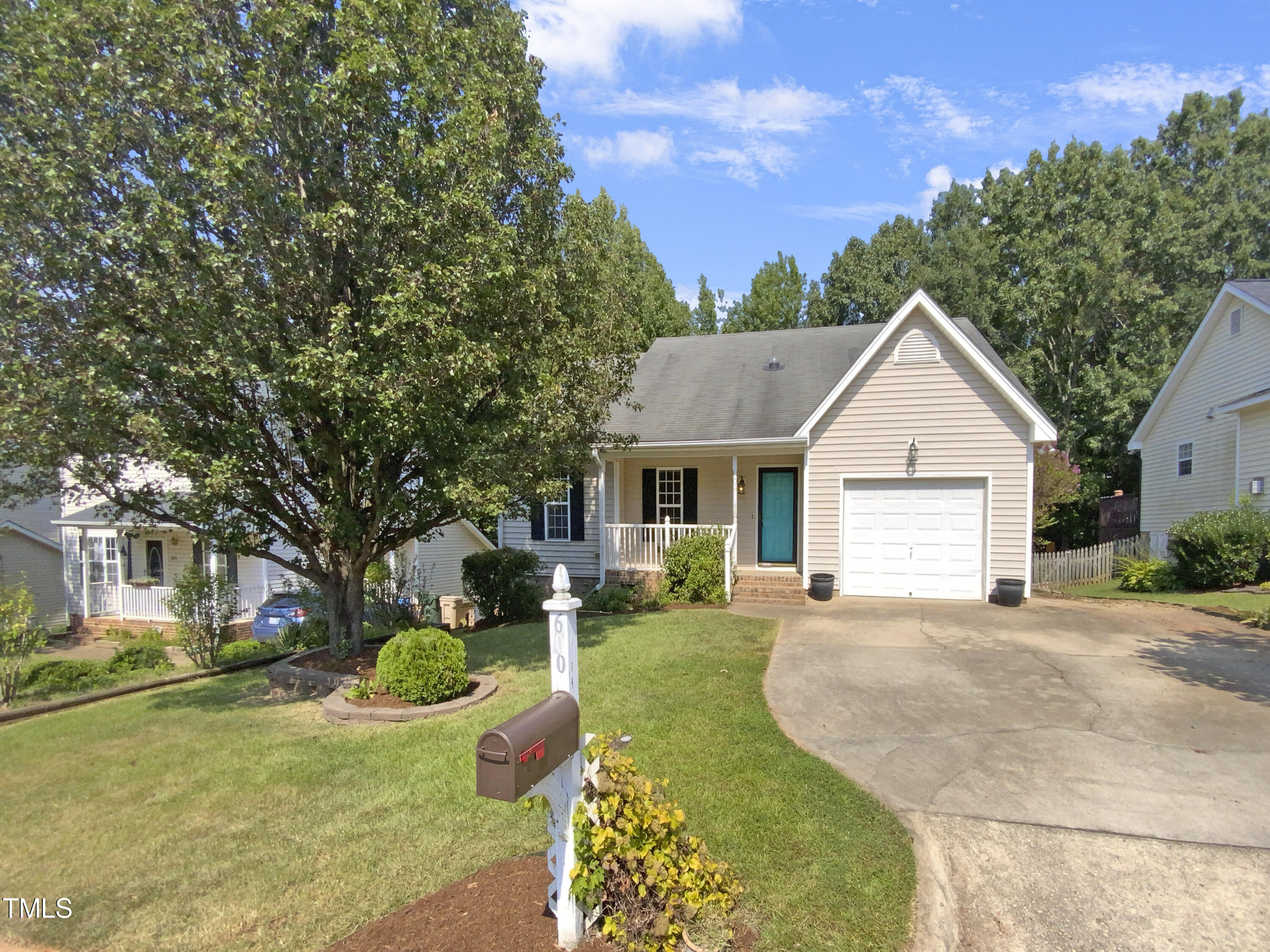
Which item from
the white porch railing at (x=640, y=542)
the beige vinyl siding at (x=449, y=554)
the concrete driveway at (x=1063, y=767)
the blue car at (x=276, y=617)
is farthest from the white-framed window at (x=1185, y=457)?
the blue car at (x=276, y=617)

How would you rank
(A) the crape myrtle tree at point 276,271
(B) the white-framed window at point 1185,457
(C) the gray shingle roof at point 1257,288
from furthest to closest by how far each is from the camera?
(B) the white-framed window at point 1185,457, (C) the gray shingle roof at point 1257,288, (A) the crape myrtle tree at point 276,271

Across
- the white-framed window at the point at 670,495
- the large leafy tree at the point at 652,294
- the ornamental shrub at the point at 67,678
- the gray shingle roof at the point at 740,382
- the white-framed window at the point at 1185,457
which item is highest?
the large leafy tree at the point at 652,294

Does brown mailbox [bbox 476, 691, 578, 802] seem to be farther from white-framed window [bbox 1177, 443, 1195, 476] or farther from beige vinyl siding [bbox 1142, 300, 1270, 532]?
white-framed window [bbox 1177, 443, 1195, 476]

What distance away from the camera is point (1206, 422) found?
16766 millimetres

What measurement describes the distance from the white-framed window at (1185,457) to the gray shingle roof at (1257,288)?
13.1ft

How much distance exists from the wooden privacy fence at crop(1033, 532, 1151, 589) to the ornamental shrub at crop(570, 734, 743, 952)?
48.6ft

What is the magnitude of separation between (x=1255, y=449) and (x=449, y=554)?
20383mm

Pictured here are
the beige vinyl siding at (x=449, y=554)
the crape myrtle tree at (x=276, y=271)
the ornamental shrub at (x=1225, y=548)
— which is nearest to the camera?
the crape myrtle tree at (x=276, y=271)

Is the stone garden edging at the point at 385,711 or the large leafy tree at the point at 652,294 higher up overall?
the large leafy tree at the point at 652,294

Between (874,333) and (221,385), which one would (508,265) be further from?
(874,333)

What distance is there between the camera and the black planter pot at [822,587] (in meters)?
12.8

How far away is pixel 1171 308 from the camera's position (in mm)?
24094

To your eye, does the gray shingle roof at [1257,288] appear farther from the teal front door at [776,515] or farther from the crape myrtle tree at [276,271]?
the crape myrtle tree at [276,271]

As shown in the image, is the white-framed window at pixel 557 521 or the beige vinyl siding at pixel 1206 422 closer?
the beige vinyl siding at pixel 1206 422
